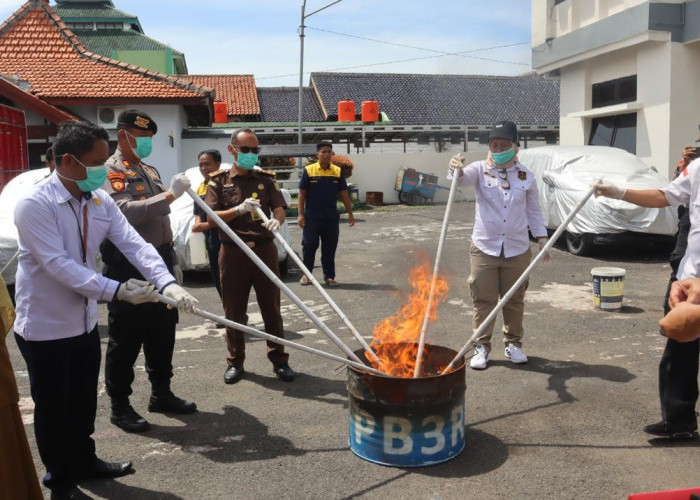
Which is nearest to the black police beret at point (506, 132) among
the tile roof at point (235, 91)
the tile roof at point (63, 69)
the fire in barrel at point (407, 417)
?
the fire in barrel at point (407, 417)

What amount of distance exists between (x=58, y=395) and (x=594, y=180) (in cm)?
913

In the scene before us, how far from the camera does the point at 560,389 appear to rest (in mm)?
5094

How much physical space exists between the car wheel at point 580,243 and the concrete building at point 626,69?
12.2 ft

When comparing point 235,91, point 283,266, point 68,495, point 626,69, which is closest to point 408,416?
point 68,495

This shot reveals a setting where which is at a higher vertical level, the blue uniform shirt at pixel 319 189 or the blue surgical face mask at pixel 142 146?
the blue surgical face mask at pixel 142 146

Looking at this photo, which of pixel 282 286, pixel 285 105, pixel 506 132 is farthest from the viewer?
pixel 285 105

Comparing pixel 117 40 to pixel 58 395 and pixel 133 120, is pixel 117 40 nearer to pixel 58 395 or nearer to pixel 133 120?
pixel 133 120

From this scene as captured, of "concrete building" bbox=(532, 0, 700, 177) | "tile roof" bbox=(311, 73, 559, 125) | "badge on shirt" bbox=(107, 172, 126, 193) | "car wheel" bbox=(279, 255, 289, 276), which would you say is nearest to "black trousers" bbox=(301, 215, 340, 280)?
"car wheel" bbox=(279, 255, 289, 276)

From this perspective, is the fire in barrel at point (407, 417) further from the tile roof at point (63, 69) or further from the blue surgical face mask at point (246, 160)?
the tile roof at point (63, 69)

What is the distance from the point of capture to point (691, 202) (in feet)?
12.9

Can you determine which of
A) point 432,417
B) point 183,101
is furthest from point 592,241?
point 183,101

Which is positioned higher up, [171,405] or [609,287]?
[609,287]

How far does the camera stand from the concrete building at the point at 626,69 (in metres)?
13.5

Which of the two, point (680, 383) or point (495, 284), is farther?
point (495, 284)
